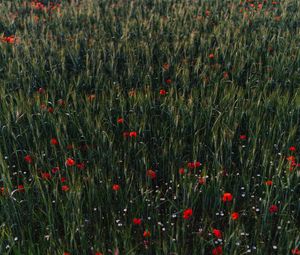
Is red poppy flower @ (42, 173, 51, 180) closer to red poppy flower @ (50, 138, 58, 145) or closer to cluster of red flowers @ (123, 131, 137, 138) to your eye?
red poppy flower @ (50, 138, 58, 145)

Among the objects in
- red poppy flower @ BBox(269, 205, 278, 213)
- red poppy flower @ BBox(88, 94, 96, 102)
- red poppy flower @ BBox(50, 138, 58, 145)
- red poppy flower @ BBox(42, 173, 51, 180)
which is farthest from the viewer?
red poppy flower @ BBox(88, 94, 96, 102)

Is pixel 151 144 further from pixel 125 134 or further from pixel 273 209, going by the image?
pixel 273 209

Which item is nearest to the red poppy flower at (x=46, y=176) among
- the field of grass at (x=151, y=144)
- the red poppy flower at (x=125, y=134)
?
the field of grass at (x=151, y=144)

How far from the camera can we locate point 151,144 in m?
3.00

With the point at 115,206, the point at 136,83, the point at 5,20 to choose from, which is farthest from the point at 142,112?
the point at 5,20

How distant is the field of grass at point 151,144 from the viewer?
2.18 metres

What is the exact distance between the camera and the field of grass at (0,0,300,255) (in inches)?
86.0

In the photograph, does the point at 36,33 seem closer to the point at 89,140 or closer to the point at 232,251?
the point at 89,140

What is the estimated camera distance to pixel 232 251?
1.98 meters

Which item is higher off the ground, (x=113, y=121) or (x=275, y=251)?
(x=113, y=121)

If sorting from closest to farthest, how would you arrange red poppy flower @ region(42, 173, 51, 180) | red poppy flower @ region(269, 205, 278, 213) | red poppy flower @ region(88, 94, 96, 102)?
red poppy flower @ region(269, 205, 278, 213) → red poppy flower @ region(42, 173, 51, 180) → red poppy flower @ region(88, 94, 96, 102)

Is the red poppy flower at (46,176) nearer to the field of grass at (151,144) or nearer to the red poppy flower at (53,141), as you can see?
the field of grass at (151,144)

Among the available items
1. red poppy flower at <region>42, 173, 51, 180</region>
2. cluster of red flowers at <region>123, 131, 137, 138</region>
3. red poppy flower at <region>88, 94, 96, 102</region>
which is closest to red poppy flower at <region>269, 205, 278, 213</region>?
cluster of red flowers at <region>123, 131, 137, 138</region>

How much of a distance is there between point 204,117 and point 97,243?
1.45 meters
